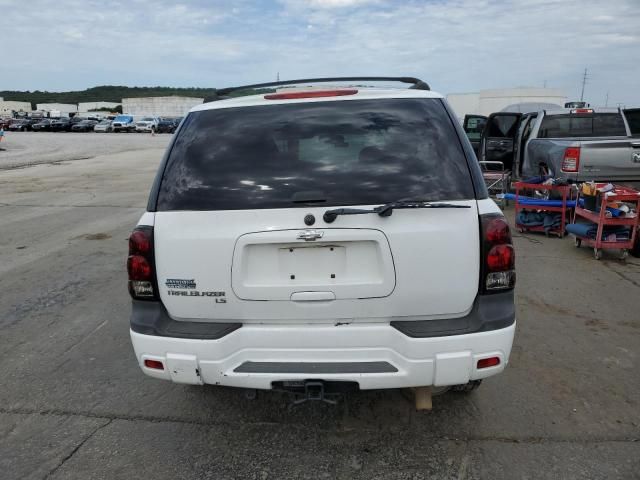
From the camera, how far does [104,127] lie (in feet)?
193

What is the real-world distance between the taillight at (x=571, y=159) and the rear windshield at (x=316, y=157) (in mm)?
6895

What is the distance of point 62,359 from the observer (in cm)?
404

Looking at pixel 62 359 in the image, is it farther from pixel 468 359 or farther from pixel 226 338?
pixel 468 359

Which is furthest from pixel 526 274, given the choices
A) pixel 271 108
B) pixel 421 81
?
pixel 271 108

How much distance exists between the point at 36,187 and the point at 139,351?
13.6 metres

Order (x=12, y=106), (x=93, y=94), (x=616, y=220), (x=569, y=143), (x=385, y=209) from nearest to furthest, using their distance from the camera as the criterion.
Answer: (x=385, y=209) → (x=616, y=220) → (x=569, y=143) → (x=12, y=106) → (x=93, y=94)

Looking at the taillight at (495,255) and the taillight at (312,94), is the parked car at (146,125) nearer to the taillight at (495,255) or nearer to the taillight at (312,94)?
the taillight at (312,94)

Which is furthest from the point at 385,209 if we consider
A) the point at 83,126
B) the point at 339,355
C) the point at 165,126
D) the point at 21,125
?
the point at 21,125

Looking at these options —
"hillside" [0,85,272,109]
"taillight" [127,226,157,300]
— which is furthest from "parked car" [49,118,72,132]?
"hillside" [0,85,272,109]

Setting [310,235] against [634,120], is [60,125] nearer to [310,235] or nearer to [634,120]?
[634,120]

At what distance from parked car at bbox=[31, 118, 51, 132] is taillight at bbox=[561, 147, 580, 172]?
60.3m

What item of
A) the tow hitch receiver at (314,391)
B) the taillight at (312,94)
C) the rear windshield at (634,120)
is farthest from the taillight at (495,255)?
the rear windshield at (634,120)

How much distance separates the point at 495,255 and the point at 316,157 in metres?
1.01

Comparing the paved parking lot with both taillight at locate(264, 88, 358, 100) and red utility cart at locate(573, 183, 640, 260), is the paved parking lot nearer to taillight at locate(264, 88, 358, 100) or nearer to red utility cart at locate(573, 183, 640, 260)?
red utility cart at locate(573, 183, 640, 260)
